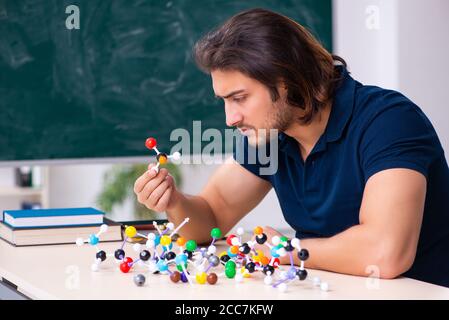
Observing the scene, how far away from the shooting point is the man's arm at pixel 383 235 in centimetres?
Answer: 164

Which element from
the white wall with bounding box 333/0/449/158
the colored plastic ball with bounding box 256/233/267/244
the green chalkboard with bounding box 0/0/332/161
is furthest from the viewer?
the white wall with bounding box 333/0/449/158

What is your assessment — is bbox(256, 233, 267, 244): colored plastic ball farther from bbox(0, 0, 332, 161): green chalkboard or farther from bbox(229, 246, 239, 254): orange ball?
bbox(0, 0, 332, 161): green chalkboard

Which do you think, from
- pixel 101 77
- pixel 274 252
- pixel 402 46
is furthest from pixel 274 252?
pixel 402 46

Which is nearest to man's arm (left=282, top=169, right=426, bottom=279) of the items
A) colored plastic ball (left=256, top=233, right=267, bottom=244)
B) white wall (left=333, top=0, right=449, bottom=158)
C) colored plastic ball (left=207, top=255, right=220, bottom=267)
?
colored plastic ball (left=256, top=233, right=267, bottom=244)

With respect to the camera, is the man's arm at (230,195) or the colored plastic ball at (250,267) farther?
the man's arm at (230,195)

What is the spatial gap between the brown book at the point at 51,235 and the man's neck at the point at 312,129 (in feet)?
1.91

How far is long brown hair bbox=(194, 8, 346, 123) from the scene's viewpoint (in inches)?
76.2

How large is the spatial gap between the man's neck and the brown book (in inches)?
23.0

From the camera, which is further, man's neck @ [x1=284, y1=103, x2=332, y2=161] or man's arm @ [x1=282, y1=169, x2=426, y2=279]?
man's neck @ [x1=284, y1=103, x2=332, y2=161]

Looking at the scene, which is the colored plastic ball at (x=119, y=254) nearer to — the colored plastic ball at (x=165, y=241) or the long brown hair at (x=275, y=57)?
the colored plastic ball at (x=165, y=241)

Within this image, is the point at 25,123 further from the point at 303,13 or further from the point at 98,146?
the point at 303,13

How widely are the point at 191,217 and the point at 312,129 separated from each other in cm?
41

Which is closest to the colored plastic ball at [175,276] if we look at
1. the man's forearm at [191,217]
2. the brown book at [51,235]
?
the man's forearm at [191,217]
